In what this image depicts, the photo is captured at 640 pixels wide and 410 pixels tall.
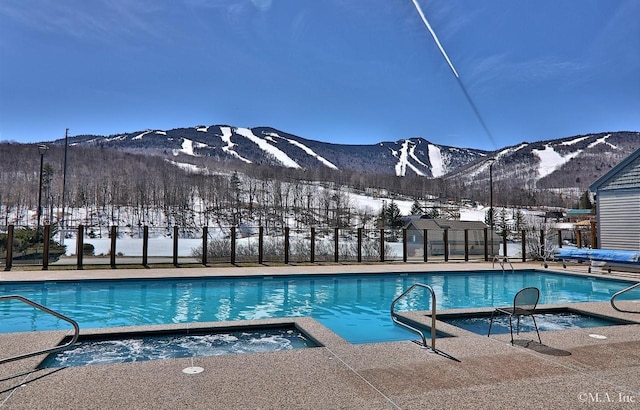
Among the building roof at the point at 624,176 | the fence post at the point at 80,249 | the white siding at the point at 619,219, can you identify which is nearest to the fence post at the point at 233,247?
the fence post at the point at 80,249

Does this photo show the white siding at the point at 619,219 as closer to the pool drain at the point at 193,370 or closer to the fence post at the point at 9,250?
the pool drain at the point at 193,370

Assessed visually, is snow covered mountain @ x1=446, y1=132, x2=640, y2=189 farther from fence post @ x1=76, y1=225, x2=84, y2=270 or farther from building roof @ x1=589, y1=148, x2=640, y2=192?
fence post @ x1=76, y1=225, x2=84, y2=270

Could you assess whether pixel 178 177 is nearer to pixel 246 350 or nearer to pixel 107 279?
pixel 107 279

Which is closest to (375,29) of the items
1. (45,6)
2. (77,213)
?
(45,6)

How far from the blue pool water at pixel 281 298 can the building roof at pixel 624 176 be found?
4.52m

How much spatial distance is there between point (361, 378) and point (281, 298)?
6.98 metres

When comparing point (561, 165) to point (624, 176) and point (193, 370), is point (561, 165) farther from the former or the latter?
point (193, 370)

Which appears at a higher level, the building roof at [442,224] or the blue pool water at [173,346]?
the building roof at [442,224]

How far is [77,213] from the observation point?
220 feet

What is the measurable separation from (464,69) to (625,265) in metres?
13.8

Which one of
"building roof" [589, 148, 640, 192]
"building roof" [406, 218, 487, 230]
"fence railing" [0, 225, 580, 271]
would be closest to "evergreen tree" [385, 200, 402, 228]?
"building roof" [406, 218, 487, 230]

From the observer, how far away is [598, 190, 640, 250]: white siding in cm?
1590

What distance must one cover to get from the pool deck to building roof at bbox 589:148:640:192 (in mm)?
13338

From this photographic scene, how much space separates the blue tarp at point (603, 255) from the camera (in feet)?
46.4
